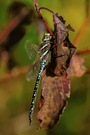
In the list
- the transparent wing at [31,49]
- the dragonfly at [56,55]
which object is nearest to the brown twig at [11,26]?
the transparent wing at [31,49]

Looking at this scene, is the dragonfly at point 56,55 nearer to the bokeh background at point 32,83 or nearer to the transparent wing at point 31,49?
the transparent wing at point 31,49

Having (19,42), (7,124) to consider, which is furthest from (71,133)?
(19,42)

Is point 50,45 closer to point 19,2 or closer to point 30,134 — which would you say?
point 19,2

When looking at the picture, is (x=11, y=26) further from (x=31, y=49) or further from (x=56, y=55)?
(x=56, y=55)

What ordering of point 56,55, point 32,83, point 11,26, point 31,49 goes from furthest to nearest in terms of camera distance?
point 32,83 < point 11,26 < point 31,49 < point 56,55

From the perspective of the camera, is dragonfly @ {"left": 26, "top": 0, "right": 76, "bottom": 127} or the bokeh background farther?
the bokeh background

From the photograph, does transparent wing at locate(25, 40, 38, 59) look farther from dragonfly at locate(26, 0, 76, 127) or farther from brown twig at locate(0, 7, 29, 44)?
brown twig at locate(0, 7, 29, 44)

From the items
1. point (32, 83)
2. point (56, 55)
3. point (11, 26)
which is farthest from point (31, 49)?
point (32, 83)

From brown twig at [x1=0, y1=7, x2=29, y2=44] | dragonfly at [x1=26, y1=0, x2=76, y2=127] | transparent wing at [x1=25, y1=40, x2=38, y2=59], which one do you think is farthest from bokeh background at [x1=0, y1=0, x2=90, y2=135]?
dragonfly at [x1=26, y1=0, x2=76, y2=127]
